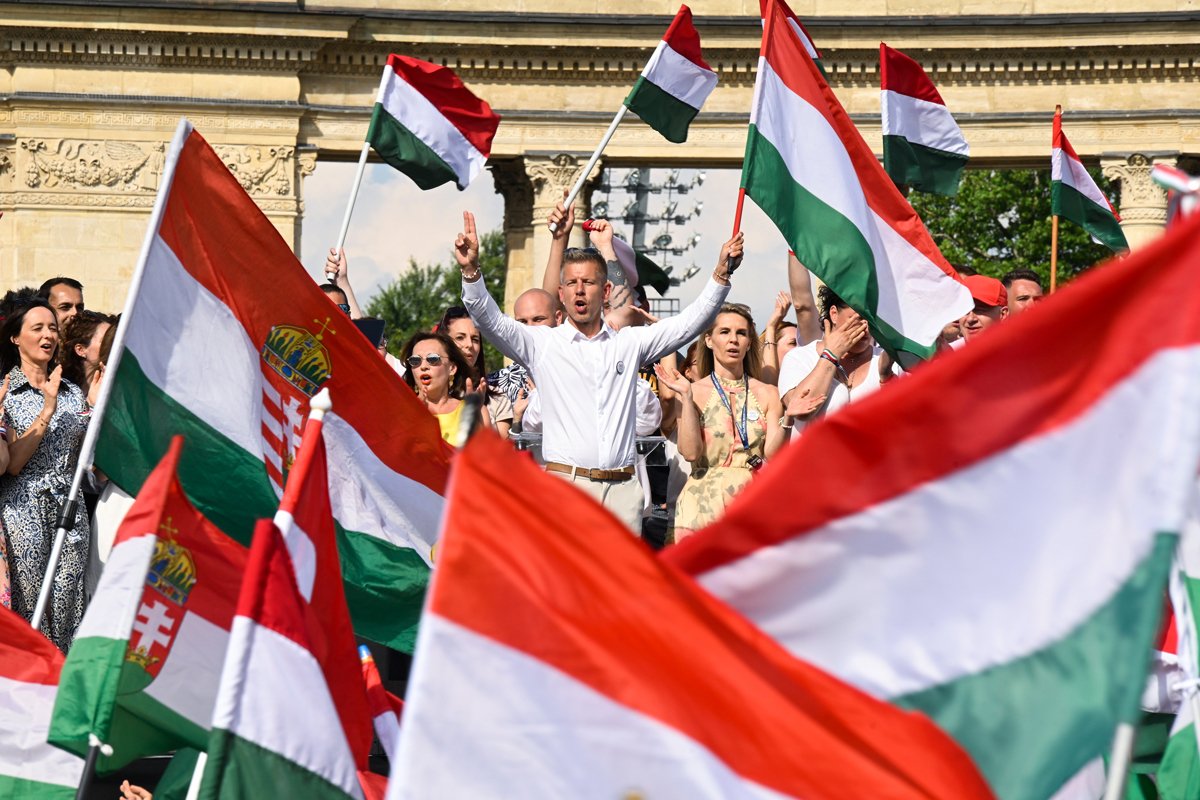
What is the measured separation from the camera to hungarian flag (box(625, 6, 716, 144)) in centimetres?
1350

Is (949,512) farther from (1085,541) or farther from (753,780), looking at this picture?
(753,780)

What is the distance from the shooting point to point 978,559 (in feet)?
13.7

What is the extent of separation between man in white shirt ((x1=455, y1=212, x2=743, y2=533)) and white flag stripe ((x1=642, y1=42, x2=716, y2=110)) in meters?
3.82

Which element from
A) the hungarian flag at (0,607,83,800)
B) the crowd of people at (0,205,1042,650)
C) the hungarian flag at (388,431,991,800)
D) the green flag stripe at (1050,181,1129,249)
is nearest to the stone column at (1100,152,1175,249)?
the green flag stripe at (1050,181,1129,249)

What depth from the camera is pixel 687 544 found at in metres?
4.25

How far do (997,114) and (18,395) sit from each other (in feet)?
70.8

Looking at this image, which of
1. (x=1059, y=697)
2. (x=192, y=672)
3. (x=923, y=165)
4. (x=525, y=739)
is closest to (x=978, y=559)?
(x=1059, y=697)

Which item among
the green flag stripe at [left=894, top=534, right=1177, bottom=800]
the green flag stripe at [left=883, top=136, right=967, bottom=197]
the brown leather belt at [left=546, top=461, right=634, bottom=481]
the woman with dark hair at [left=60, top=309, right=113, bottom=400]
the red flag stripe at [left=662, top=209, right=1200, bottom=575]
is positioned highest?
the green flag stripe at [left=883, top=136, right=967, bottom=197]

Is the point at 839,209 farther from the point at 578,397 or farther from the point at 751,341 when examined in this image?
the point at 578,397

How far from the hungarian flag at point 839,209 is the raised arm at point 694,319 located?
271 mm

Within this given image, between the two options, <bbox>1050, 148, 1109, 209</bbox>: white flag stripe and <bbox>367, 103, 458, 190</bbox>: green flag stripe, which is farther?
<bbox>1050, 148, 1109, 209</bbox>: white flag stripe

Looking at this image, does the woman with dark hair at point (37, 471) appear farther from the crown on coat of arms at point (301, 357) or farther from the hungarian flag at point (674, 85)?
the hungarian flag at point (674, 85)

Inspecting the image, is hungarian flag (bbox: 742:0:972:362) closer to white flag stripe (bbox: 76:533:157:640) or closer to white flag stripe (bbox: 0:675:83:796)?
white flag stripe (bbox: 0:675:83:796)

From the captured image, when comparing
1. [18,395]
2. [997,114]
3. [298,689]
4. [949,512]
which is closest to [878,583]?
[949,512]
